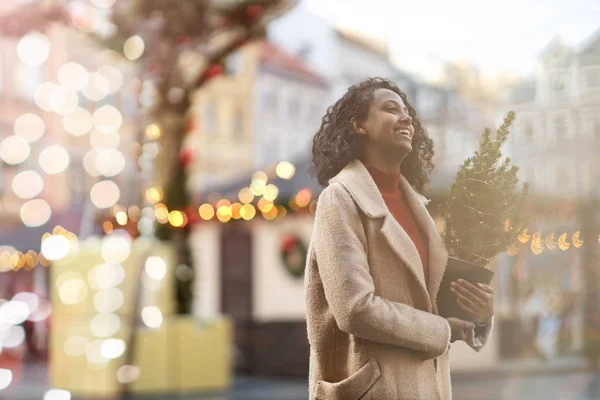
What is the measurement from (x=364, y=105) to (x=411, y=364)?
47 centimetres

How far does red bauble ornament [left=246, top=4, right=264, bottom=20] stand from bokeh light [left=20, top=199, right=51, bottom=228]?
9.42 m

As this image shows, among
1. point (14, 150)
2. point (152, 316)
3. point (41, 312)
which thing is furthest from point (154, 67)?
point (14, 150)

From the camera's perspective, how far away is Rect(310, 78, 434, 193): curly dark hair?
1.65 m

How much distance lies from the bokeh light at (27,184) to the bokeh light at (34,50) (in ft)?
8.01

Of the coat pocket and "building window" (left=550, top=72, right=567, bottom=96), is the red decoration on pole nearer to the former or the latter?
"building window" (left=550, top=72, right=567, bottom=96)

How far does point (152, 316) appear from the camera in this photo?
8383mm

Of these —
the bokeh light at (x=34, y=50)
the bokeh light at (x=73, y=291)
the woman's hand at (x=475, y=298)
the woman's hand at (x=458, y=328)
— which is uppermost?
the bokeh light at (x=34, y=50)

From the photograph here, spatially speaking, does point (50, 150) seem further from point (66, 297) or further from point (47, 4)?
point (47, 4)

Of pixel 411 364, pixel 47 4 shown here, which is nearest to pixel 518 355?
pixel 411 364

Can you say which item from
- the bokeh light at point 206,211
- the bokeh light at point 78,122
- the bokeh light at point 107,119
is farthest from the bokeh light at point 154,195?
the bokeh light at point 78,122

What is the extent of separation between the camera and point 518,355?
309 cm

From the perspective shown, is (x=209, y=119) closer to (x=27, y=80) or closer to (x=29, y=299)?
(x=29, y=299)

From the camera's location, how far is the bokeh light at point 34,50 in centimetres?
1803

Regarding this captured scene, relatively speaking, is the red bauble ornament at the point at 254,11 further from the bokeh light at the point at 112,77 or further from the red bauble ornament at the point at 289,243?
the bokeh light at the point at 112,77
